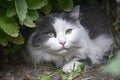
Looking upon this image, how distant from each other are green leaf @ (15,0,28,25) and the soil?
1.66ft

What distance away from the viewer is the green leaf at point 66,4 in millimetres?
1979

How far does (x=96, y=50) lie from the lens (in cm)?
214

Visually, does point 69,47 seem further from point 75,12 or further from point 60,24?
point 75,12

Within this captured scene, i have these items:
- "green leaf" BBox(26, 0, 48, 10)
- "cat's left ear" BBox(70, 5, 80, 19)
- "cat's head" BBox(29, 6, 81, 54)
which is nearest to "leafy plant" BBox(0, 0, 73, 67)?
"green leaf" BBox(26, 0, 48, 10)

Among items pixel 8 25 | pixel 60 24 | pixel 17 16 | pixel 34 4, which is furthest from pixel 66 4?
pixel 8 25

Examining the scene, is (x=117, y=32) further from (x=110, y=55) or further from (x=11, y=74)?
(x=11, y=74)

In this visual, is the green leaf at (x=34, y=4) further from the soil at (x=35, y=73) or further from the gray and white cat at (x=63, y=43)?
the soil at (x=35, y=73)

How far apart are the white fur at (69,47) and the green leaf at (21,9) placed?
1.13 feet

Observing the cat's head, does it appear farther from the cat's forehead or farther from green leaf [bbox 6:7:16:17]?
green leaf [bbox 6:7:16:17]

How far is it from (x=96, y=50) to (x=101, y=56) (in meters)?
0.07

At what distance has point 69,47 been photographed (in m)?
1.83

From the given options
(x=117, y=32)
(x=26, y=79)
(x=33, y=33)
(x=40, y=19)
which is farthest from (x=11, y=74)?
(x=117, y=32)

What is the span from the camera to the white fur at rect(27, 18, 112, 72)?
181 centimetres

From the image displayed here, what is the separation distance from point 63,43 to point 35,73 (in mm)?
431
